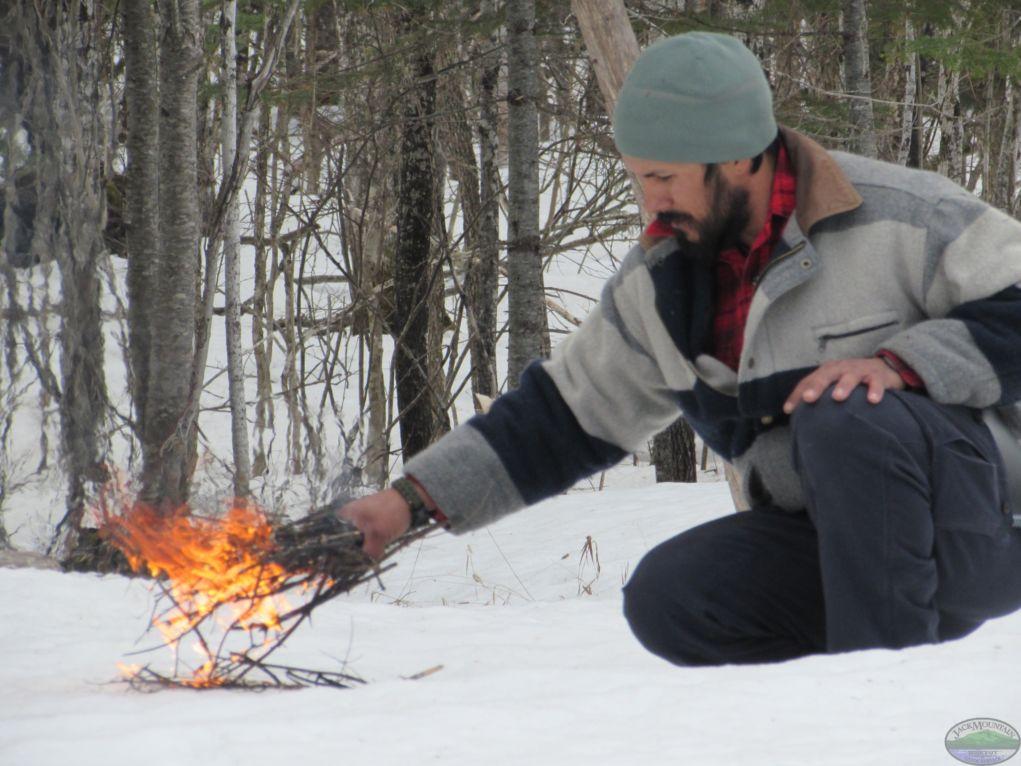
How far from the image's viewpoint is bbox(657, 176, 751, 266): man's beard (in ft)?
7.48

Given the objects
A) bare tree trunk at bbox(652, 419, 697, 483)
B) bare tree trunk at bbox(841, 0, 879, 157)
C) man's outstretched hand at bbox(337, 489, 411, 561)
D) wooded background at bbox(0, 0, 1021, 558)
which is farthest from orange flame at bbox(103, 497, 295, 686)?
bare tree trunk at bbox(652, 419, 697, 483)

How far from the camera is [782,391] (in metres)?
2.22

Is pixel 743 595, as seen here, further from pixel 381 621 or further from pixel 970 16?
pixel 970 16

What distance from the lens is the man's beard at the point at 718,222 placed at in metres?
2.28

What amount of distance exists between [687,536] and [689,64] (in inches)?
39.2

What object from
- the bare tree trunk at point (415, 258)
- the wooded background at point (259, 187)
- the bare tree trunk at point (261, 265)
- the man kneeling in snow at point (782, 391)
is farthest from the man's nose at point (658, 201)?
the bare tree trunk at point (261, 265)

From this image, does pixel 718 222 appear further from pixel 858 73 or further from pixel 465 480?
pixel 858 73

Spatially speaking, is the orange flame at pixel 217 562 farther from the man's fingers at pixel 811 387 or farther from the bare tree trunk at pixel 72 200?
the bare tree trunk at pixel 72 200

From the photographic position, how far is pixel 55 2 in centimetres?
493

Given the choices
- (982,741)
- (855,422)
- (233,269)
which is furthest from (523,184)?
(982,741)

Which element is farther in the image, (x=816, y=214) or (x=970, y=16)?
(x=970, y=16)

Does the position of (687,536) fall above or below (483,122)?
below

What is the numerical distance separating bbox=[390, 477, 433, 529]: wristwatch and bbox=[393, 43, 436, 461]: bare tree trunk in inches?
234

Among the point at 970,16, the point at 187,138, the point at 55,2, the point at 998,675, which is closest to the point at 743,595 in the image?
the point at 998,675
